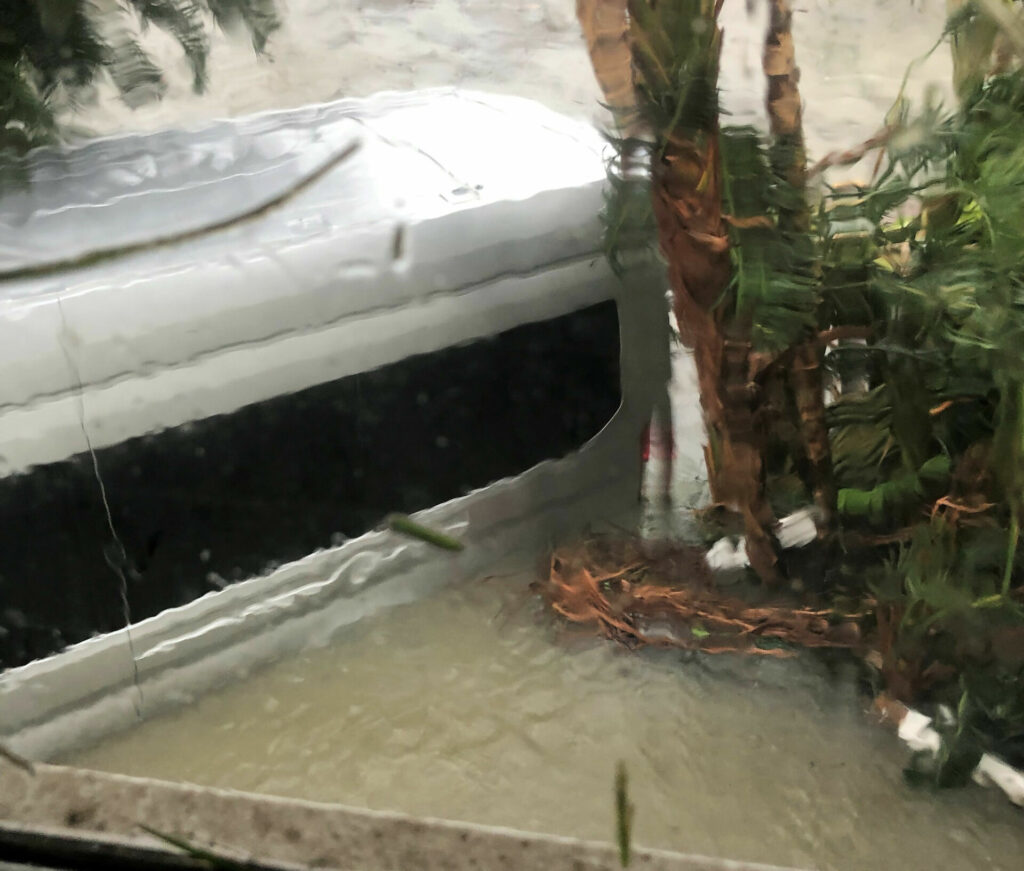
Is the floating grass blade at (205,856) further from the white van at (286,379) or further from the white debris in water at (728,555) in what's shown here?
the white debris in water at (728,555)

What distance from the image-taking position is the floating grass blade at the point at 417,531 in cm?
81

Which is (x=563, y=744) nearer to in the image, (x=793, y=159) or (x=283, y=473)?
(x=283, y=473)

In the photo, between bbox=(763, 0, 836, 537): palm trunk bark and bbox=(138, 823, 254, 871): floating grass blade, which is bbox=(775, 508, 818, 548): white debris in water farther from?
bbox=(138, 823, 254, 871): floating grass blade

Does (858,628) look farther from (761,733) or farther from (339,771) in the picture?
(339,771)

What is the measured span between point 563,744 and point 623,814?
8.6 inches

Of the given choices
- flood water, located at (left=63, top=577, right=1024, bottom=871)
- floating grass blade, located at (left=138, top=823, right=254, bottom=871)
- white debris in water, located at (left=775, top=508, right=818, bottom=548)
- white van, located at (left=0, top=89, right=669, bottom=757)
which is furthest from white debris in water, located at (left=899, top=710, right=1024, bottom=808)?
floating grass blade, located at (left=138, top=823, right=254, bottom=871)

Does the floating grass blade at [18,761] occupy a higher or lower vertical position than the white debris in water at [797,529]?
higher

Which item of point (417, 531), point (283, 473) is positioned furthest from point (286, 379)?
point (417, 531)

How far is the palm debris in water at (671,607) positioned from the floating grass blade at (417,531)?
0.11 m

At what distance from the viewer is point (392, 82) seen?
0.83m

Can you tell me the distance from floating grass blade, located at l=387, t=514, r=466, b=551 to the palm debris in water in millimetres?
107

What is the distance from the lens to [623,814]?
0.46m

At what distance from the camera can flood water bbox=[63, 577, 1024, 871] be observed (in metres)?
0.58

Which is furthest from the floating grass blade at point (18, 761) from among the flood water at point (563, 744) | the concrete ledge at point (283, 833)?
the flood water at point (563, 744)
